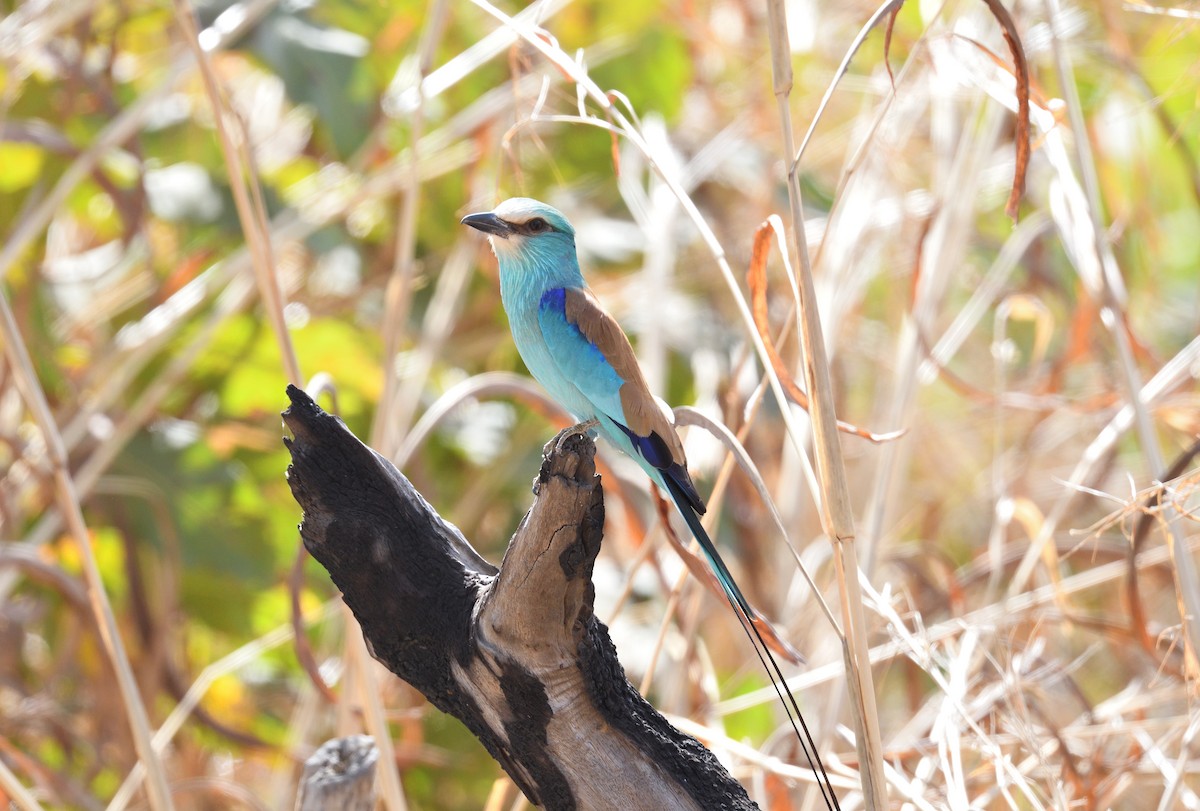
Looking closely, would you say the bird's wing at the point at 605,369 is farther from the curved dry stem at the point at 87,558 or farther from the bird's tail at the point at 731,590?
the curved dry stem at the point at 87,558

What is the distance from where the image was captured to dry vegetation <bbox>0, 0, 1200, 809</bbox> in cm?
236

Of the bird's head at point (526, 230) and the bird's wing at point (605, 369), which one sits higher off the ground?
the bird's head at point (526, 230)

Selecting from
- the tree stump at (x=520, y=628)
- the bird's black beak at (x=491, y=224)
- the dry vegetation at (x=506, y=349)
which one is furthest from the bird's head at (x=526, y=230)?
the tree stump at (x=520, y=628)

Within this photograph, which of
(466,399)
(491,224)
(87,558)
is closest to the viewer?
(87,558)

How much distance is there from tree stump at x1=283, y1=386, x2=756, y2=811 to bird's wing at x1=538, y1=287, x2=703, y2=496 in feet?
0.88

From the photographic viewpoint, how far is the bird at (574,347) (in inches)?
66.4

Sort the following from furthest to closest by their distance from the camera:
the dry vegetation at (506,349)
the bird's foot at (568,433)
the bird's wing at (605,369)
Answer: the dry vegetation at (506,349) → the bird's wing at (605,369) → the bird's foot at (568,433)

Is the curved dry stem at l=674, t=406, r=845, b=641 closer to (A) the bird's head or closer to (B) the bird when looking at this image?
(B) the bird

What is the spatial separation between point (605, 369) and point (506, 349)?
2070 mm

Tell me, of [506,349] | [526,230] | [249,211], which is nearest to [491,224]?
[526,230]

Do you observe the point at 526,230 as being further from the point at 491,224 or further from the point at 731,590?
the point at 731,590

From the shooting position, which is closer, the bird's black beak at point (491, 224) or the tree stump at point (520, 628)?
the tree stump at point (520, 628)

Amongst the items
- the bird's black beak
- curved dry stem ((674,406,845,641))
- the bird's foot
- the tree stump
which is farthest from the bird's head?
the tree stump

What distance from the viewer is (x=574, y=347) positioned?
1.83 meters
